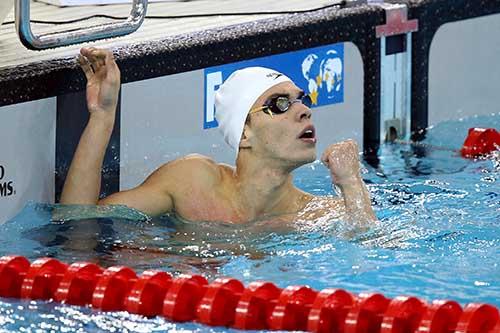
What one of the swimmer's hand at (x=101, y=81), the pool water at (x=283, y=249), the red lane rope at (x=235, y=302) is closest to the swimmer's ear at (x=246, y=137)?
the pool water at (x=283, y=249)

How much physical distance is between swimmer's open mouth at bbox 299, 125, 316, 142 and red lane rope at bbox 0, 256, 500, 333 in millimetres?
777

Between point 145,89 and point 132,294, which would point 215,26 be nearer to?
point 145,89

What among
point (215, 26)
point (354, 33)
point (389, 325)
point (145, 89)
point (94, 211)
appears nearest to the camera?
point (389, 325)

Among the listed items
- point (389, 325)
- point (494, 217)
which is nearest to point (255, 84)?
point (494, 217)

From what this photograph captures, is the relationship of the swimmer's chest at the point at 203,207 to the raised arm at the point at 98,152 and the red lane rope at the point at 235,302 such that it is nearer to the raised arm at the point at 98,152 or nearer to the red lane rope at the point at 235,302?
the raised arm at the point at 98,152

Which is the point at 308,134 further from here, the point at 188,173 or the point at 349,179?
the point at 188,173

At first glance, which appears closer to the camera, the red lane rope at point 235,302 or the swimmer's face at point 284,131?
the red lane rope at point 235,302

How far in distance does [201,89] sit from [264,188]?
0.64 metres

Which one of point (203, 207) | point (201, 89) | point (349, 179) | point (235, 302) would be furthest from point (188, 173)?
point (235, 302)

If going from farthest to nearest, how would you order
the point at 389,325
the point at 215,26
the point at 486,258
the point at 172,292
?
the point at 215,26 < the point at 486,258 < the point at 172,292 < the point at 389,325

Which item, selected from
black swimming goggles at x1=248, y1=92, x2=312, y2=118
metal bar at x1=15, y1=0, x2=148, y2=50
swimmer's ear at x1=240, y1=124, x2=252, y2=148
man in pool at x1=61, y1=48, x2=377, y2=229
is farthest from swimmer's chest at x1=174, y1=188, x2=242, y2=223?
metal bar at x1=15, y1=0, x2=148, y2=50

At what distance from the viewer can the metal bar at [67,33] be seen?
11.2 ft

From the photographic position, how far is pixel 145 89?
4016 millimetres

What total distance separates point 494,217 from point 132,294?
132 cm
